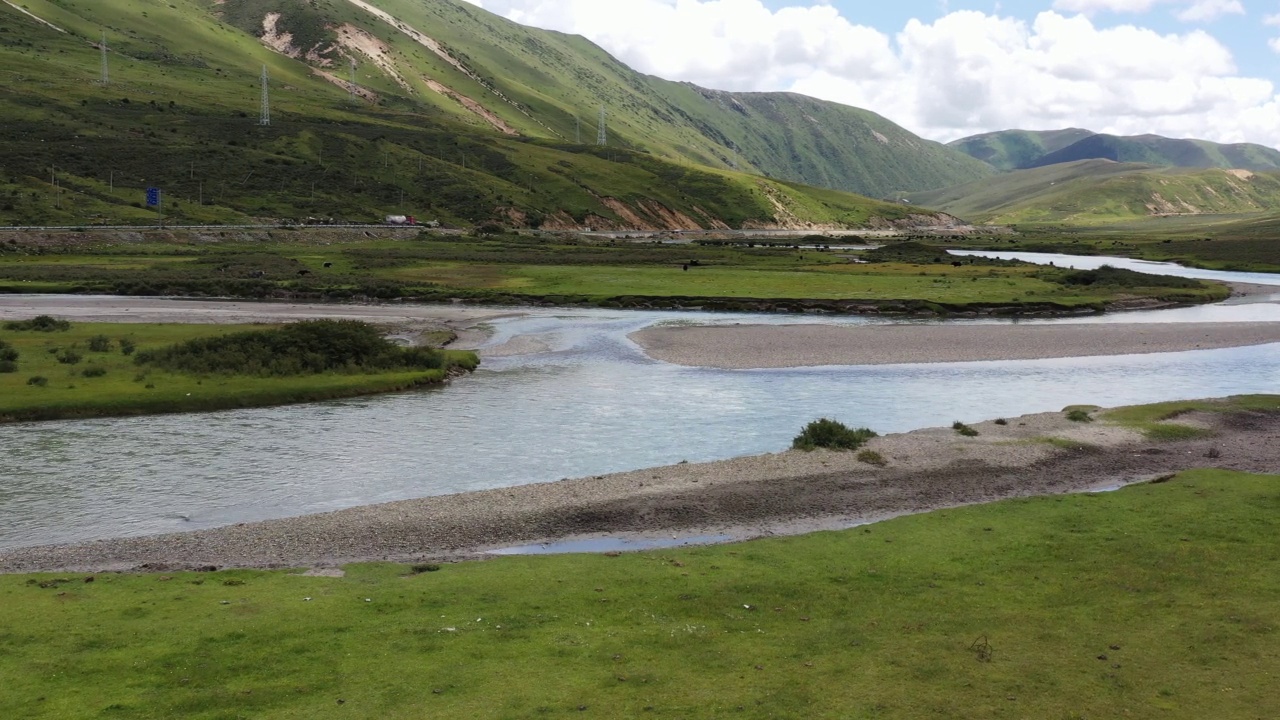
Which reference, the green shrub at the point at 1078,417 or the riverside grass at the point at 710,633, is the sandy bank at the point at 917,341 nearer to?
the green shrub at the point at 1078,417

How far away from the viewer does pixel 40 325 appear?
6838 centimetres

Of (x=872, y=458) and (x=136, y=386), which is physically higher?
(x=136, y=386)

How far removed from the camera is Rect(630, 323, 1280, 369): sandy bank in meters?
67.7

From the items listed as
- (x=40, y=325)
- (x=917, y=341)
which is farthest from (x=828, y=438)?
(x=40, y=325)

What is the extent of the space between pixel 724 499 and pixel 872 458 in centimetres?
747

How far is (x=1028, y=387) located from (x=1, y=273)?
100 meters

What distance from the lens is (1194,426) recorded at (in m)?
43.8

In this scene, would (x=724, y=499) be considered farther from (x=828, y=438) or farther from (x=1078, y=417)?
(x=1078, y=417)

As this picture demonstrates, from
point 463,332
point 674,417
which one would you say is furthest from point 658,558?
point 463,332

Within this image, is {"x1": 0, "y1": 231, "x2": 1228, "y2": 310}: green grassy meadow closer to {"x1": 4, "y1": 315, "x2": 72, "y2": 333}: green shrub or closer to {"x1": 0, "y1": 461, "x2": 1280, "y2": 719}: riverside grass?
{"x1": 4, "y1": 315, "x2": 72, "y2": 333}: green shrub

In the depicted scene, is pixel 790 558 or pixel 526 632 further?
pixel 790 558

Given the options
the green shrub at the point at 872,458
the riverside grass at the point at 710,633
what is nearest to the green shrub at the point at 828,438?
the green shrub at the point at 872,458

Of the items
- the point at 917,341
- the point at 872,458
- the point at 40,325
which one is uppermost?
the point at 40,325

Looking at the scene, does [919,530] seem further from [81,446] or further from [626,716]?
[81,446]
